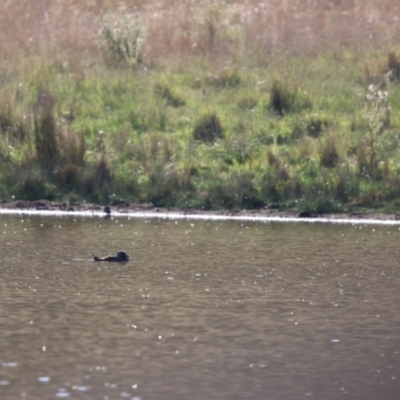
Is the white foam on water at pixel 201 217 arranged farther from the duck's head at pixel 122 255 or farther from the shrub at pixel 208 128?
the duck's head at pixel 122 255

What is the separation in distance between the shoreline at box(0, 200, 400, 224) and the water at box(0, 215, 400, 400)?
0.95 meters

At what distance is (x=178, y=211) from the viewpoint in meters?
18.3

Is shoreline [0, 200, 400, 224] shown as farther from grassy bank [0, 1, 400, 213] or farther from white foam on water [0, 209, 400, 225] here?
grassy bank [0, 1, 400, 213]

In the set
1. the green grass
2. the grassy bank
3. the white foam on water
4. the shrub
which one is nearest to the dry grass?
the grassy bank

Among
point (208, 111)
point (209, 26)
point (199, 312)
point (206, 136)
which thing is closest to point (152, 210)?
point (206, 136)

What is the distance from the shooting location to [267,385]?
870cm

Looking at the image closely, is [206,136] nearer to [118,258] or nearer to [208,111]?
[208,111]

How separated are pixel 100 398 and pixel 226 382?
92 centimetres

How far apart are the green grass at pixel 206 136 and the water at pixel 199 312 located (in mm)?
1820

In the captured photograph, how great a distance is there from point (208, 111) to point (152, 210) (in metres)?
3.38

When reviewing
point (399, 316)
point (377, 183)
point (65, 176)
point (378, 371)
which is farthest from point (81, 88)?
point (378, 371)

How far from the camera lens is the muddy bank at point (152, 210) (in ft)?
59.4

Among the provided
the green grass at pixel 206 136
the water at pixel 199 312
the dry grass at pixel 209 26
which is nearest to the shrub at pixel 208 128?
the green grass at pixel 206 136

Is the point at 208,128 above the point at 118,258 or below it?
above
